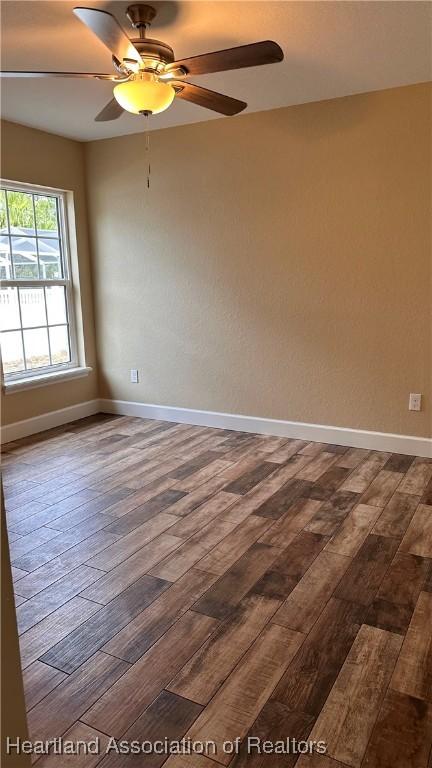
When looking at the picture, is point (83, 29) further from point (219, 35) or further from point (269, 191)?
point (269, 191)

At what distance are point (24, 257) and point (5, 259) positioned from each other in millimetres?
204

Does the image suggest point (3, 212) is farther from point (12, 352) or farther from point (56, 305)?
point (12, 352)

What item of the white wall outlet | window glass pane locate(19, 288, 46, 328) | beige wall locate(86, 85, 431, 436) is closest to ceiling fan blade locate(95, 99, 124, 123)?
beige wall locate(86, 85, 431, 436)

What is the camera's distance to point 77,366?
4.93 metres

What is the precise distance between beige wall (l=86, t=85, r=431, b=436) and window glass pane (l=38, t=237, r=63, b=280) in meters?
0.34

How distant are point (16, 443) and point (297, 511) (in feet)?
8.04

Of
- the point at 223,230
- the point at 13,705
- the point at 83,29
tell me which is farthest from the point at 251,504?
the point at 83,29

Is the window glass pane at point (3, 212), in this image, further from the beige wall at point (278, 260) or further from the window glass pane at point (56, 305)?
the beige wall at point (278, 260)

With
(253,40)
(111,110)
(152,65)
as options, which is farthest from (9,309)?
(253,40)

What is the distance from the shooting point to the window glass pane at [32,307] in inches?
171

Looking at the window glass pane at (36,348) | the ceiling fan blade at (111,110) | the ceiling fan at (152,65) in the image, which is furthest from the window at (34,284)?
the ceiling fan at (152,65)

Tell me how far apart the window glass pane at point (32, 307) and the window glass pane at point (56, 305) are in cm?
7

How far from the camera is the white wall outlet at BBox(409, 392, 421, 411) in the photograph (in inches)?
142

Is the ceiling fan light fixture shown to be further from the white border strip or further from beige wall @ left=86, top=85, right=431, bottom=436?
the white border strip
